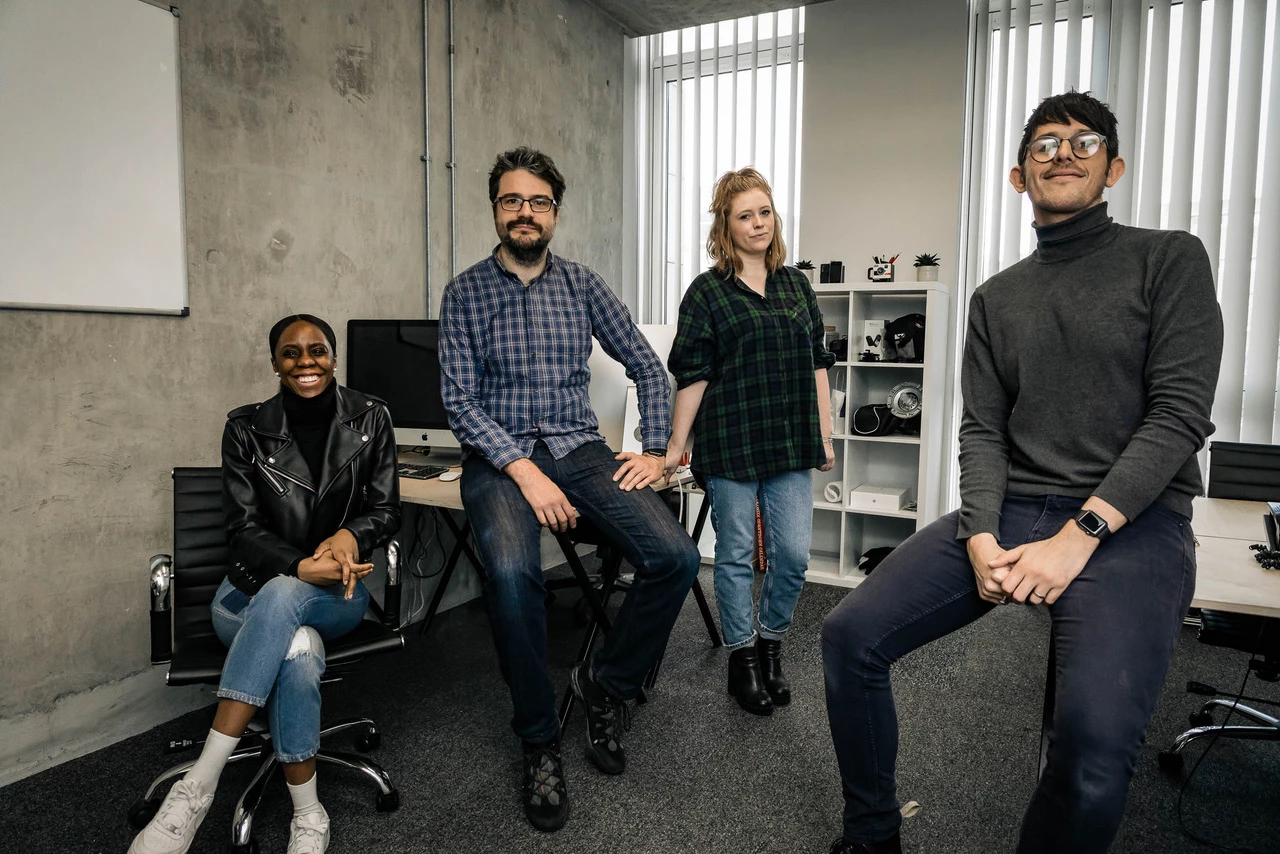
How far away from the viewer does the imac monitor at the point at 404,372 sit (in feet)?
9.96

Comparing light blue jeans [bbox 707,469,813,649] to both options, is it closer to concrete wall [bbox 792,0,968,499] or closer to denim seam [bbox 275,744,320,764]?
denim seam [bbox 275,744,320,764]

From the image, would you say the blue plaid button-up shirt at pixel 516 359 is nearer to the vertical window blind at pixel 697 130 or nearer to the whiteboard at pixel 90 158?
the whiteboard at pixel 90 158

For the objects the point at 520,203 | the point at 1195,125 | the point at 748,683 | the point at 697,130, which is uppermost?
the point at 697,130

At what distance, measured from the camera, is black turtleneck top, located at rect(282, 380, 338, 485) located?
2.17 metres

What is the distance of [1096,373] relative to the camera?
1520 millimetres

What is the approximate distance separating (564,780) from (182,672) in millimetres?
964

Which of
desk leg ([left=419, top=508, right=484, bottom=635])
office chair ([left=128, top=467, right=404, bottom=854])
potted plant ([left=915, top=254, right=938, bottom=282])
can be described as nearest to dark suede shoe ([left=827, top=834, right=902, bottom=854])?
office chair ([left=128, top=467, right=404, bottom=854])

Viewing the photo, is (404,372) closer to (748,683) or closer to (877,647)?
(748,683)

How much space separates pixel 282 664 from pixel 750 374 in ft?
5.07

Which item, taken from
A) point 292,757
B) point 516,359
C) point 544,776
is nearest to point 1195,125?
point 516,359

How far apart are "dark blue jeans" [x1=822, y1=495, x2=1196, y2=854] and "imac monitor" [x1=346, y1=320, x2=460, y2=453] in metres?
1.87

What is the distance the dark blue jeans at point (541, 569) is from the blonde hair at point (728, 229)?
0.76 m

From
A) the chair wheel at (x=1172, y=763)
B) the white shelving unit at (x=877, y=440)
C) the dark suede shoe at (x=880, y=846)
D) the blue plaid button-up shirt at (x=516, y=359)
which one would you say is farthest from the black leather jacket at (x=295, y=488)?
→ the white shelving unit at (x=877, y=440)

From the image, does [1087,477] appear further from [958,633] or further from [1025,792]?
[958,633]
